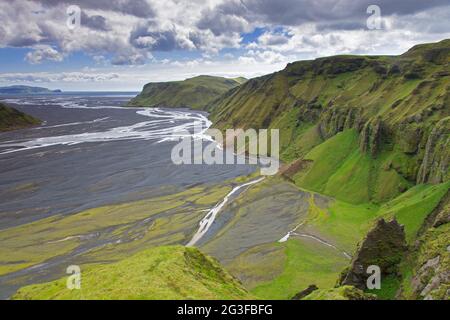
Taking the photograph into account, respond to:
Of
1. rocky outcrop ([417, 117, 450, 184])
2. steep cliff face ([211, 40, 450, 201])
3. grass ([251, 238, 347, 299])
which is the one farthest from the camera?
steep cliff face ([211, 40, 450, 201])

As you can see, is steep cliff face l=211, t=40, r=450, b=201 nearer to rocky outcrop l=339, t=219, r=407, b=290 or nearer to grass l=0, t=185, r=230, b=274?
rocky outcrop l=339, t=219, r=407, b=290

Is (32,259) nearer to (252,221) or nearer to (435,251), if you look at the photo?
(252,221)

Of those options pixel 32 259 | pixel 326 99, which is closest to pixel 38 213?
pixel 32 259

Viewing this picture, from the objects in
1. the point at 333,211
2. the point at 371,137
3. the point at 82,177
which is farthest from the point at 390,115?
the point at 82,177

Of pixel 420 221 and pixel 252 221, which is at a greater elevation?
pixel 420 221

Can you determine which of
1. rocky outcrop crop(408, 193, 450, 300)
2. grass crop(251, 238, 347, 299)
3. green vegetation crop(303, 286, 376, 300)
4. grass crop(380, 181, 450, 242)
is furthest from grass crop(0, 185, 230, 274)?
green vegetation crop(303, 286, 376, 300)

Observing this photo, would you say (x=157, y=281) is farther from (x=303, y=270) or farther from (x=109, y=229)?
(x=109, y=229)
